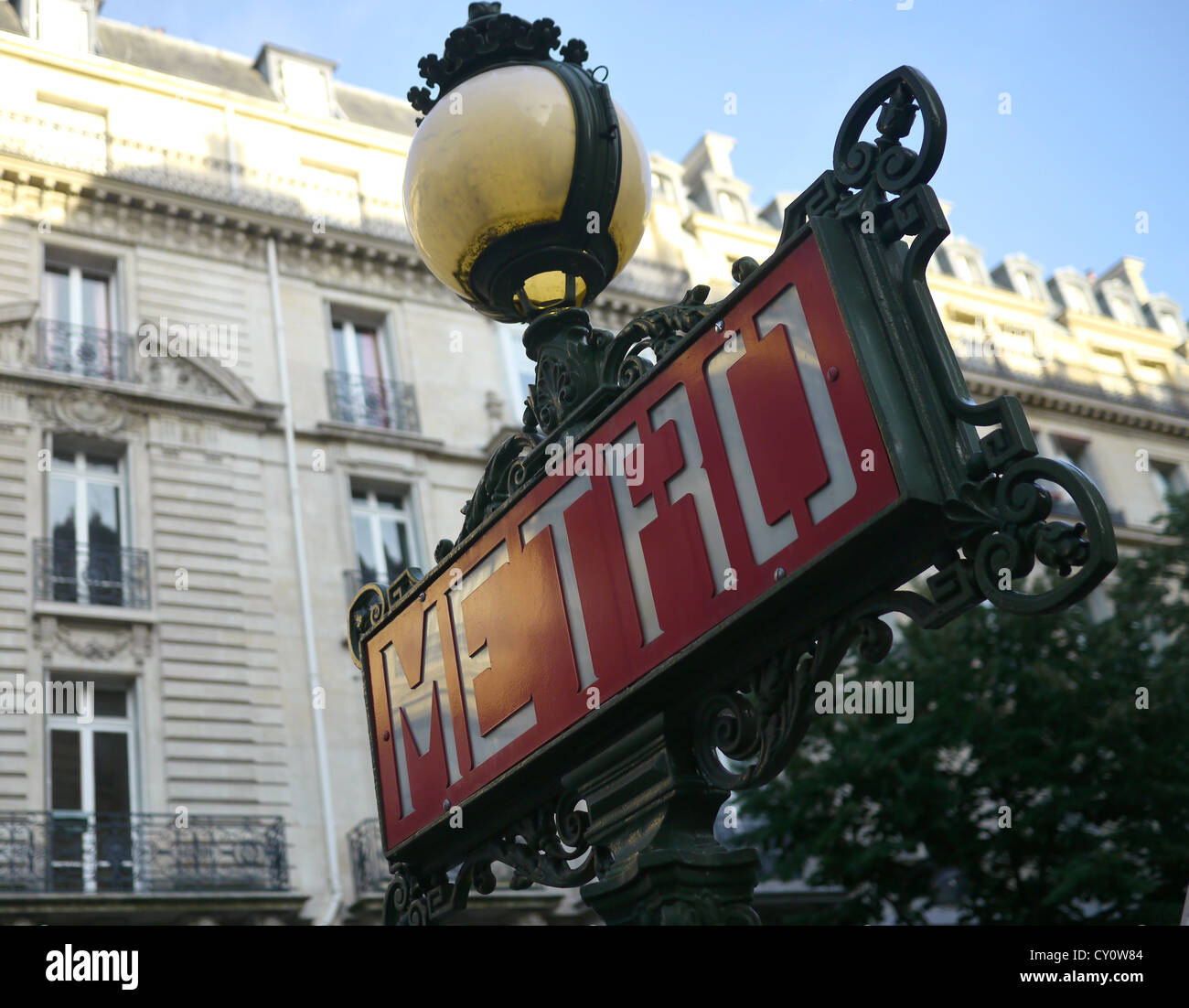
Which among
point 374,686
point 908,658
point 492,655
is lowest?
point 492,655

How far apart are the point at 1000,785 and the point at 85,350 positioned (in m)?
15.3

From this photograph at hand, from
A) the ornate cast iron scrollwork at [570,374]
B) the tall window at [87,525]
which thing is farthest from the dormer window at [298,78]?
the ornate cast iron scrollwork at [570,374]

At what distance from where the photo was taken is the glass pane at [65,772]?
671 inches

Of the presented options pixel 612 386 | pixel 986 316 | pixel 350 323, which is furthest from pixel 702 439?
pixel 986 316

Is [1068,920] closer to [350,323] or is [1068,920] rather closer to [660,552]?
[350,323]

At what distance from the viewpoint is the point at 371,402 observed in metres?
23.0

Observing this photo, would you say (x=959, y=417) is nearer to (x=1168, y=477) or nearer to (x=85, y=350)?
(x=85, y=350)

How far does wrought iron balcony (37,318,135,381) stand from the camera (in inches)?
785

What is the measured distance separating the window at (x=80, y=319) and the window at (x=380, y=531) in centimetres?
422

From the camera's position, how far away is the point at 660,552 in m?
2.49

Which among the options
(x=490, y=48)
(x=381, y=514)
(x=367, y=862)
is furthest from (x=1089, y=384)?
(x=490, y=48)

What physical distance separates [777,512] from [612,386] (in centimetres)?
71

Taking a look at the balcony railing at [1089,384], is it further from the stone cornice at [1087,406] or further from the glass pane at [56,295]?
the glass pane at [56,295]
